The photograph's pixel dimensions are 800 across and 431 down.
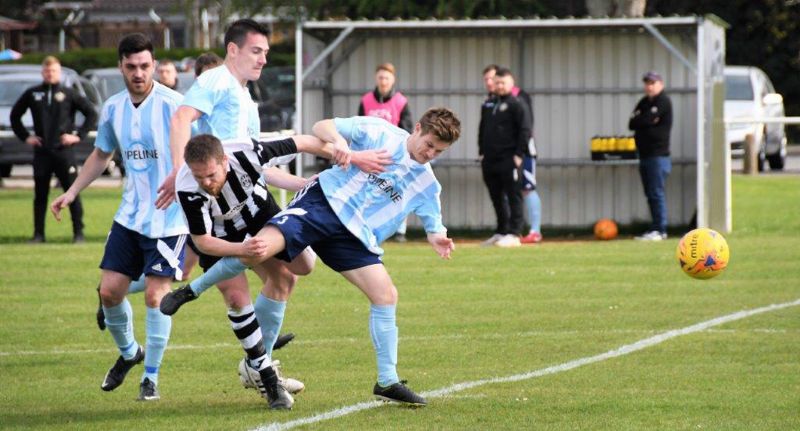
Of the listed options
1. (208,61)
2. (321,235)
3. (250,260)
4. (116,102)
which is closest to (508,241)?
(208,61)

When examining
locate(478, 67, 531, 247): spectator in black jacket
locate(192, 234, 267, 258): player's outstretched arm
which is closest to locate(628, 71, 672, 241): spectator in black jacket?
locate(478, 67, 531, 247): spectator in black jacket

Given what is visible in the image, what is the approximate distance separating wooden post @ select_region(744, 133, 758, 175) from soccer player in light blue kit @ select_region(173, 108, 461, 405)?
69.3 feet

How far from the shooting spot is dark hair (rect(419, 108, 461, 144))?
25.1ft

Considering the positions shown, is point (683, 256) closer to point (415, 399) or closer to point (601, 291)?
point (601, 291)

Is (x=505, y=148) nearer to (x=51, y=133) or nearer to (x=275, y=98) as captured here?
(x=51, y=133)

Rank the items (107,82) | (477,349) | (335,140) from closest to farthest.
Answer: (335,140) → (477,349) → (107,82)

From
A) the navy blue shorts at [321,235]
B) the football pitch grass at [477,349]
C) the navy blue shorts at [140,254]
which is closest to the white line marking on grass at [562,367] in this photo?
the football pitch grass at [477,349]

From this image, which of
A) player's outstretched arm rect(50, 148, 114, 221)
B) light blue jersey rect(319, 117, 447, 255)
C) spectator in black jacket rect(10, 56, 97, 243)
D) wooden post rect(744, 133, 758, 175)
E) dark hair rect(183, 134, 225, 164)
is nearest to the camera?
dark hair rect(183, 134, 225, 164)

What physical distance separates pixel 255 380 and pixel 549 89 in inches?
512

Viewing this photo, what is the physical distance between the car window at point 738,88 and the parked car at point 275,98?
913 centimetres

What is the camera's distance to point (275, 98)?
102ft

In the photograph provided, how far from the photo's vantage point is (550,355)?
961 centimetres

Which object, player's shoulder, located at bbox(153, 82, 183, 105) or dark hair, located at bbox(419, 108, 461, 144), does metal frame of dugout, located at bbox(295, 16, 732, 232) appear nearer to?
player's shoulder, located at bbox(153, 82, 183, 105)

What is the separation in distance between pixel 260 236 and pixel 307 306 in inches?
193
